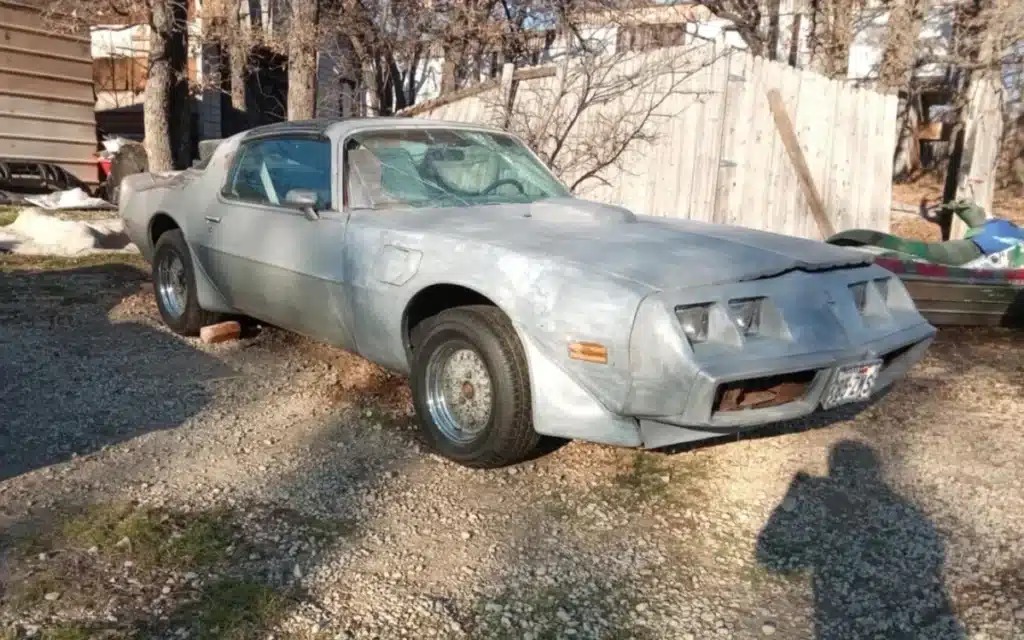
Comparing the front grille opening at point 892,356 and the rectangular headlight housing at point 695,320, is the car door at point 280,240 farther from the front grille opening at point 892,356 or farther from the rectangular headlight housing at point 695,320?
the front grille opening at point 892,356

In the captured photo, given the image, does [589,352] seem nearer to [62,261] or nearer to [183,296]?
[183,296]

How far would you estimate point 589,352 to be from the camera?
3479 mm

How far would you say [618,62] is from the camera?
8.81 m

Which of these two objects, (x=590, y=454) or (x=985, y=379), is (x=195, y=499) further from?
(x=985, y=379)

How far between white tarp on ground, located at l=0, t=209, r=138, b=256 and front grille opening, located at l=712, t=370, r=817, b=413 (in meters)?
7.03

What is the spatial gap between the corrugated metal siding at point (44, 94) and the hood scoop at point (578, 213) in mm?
11515

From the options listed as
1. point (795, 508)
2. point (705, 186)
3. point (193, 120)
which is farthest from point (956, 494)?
point (193, 120)

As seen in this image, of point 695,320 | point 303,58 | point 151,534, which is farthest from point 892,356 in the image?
point 303,58

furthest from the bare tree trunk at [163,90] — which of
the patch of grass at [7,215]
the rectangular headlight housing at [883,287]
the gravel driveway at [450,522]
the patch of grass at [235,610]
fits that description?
the patch of grass at [235,610]

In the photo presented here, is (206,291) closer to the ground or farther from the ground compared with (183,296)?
farther from the ground

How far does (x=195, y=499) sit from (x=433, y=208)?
1855 mm

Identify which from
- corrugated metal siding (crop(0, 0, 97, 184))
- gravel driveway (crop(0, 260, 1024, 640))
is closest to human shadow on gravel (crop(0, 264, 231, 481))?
gravel driveway (crop(0, 260, 1024, 640))

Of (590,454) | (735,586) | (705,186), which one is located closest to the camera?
(735,586)

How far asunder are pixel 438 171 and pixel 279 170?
100 centimetres
